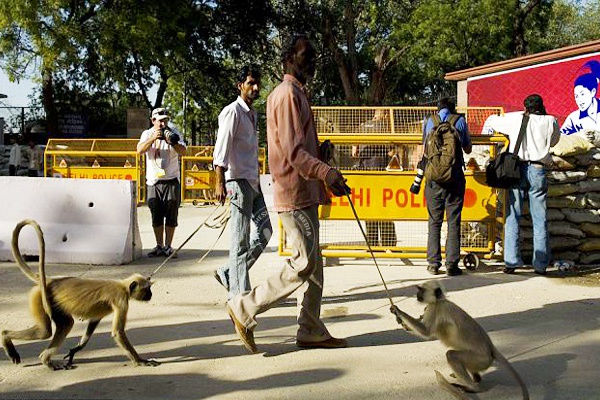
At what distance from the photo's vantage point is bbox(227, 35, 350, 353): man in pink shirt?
181 inches

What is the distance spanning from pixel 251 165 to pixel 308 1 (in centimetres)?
3070

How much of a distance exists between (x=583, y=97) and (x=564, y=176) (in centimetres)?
636

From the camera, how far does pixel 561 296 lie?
682 centimetres

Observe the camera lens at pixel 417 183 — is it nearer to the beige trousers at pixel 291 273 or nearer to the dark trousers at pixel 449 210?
the dark trousers at pixel 449 210

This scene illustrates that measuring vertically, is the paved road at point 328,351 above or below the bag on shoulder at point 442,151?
below

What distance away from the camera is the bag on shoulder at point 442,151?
25.0ft

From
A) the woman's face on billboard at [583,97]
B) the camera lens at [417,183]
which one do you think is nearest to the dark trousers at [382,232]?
the camera lens at [417,183]

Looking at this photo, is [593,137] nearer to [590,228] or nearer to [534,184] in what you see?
[590,228]

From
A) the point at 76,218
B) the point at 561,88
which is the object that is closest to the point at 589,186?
the point at 76,218

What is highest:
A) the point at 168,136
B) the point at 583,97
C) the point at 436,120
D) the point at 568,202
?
the point at 583,97

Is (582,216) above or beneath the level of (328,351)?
above

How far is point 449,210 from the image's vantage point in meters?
7.82

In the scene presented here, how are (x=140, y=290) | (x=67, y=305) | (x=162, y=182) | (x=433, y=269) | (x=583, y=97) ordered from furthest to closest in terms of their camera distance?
(x=583, y=97), (x=162, y=182), (x=433, y=269), (x=140, y=290), (x=67, y=305)

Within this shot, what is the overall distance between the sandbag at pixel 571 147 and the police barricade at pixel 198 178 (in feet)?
34.5
